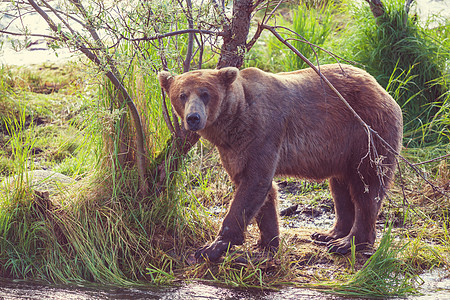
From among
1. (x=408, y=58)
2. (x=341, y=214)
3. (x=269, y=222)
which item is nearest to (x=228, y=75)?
(x=269, y=222)

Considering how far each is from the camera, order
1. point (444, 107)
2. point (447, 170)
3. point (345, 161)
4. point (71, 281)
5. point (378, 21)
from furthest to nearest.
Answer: point (378, 21), point (444, 107), point (447, 170), point (345, 161), point (71, 281)

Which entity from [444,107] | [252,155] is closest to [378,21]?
[444,107]

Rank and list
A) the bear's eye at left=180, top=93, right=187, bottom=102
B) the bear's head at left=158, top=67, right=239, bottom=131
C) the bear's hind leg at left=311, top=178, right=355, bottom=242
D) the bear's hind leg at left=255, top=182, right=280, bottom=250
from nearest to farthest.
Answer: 1. the bear's head at left=158, top=67, right=239, bottom=131
2. the bear's eye at left=180, top=93, right=187, bottom=102
3. the bear's hind leg at left=255, top=182, right=280, bottom=250
4. the bear's hind leg at left=311, top=178, right=355, bottom=242

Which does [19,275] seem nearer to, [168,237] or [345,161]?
[168,237]

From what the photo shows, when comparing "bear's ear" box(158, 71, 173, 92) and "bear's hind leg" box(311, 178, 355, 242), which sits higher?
"bear's ear" box(158, 71, 173, 92)

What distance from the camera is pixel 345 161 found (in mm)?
5129

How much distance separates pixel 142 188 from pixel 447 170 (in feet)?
11.5

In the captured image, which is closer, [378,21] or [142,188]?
[142,188]

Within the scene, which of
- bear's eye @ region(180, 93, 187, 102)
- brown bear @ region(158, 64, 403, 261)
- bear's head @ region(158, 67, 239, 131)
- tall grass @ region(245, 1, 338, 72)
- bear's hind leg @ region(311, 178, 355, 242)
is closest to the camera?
bear's head @ region(158, 67, 239, 131)

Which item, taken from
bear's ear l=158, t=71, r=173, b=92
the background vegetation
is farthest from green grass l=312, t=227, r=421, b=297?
Result: bear's ear l=158, t=71, r=173, b=92

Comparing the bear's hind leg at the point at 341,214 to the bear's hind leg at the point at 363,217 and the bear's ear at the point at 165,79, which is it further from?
the bear's ear at the point at 165,79

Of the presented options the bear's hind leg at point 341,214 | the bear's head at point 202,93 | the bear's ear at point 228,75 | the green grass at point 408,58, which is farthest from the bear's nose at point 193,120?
the green grass at point 408,58

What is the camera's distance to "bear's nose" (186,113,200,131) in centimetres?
429

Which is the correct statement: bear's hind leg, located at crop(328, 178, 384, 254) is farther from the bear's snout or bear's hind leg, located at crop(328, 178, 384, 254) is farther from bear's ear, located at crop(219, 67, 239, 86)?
the bear's snout
